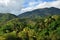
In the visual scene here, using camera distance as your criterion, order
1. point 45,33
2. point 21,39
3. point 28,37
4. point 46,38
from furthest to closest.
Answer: point 45,33
point 46,38
point 28,37
point 21,39

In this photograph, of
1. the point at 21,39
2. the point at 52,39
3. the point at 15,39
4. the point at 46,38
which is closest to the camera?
the point at 15,39

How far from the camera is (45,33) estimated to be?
16838 centimetres

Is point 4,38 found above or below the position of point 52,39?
above

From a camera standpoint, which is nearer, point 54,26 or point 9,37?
point 9,37

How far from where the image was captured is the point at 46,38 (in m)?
152

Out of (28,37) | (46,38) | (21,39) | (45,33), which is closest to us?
(21,39)

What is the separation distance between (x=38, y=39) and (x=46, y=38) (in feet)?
33.3

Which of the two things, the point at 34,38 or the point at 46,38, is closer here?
the point at 34,38

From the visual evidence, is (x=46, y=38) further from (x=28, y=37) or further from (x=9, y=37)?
(x=9, y=37)

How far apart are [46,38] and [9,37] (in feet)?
158

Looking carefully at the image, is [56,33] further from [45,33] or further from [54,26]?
[54,26]

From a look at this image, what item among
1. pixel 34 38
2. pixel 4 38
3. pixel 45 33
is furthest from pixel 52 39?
pixel 4 38

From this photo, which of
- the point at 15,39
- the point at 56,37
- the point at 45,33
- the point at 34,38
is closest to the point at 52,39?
the point at 56,37

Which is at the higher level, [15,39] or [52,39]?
[15,39]
